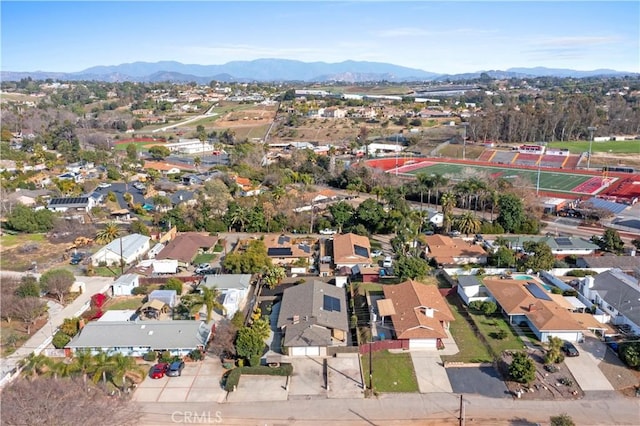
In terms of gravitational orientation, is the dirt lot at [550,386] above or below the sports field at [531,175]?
below

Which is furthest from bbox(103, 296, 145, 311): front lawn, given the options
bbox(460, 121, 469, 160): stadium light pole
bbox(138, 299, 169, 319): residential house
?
bbox(460, 121, 469, 160): stadium light pole

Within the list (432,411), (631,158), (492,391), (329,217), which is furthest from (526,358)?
(631,158)

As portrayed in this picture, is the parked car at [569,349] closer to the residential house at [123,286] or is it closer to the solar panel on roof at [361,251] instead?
the solar panel on roof at [361,251]

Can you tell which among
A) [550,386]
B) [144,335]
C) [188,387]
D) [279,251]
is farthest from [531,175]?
[188,387]

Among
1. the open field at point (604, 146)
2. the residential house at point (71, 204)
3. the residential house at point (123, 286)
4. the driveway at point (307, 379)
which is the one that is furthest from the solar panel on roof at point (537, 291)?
the open field at point (604, 146)

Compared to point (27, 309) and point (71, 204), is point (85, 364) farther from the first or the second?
point (71, 204)
